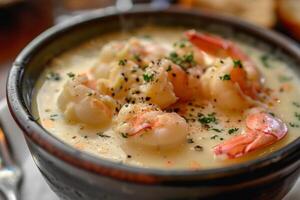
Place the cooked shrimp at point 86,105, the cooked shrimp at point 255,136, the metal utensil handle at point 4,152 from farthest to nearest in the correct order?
the metal utensil handle at point 4,152, the cooked shrimp at point 86,105, the cooked shrimp at point 255,136

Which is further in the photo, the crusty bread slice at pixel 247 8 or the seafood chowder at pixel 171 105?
the crusty bread slice at pixel 247 8

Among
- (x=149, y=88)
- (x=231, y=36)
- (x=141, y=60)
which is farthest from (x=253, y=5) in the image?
(x=149, y=88)

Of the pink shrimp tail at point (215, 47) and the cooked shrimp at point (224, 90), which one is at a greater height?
the pink shrimp tail at point (215, 47)

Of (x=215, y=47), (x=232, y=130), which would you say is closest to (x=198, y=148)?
(x=232, y=130)

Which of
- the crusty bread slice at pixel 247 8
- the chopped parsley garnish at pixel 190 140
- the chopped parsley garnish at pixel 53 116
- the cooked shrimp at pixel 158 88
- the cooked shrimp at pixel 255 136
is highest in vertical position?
the crusty bread slice at pixel 247 8

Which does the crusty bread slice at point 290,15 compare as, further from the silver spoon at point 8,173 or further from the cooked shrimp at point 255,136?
the silver spoon at point 8,173

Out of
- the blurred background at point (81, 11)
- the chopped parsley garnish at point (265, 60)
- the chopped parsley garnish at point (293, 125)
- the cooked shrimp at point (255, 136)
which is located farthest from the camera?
the blurred background at point (81, 11)

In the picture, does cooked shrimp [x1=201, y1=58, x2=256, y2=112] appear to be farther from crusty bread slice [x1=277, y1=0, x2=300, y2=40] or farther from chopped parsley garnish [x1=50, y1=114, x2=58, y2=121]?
crusty bread slice [x1=277, y1=0, x2=300, y2=40]

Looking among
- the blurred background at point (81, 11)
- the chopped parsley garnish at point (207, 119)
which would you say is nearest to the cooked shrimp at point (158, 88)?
the chopped parsley garnish at point (207, 119)

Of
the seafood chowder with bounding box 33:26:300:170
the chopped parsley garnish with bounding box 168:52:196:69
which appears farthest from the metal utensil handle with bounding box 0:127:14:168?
the chopped parsley garnish with bounding box 168:52:196:69
